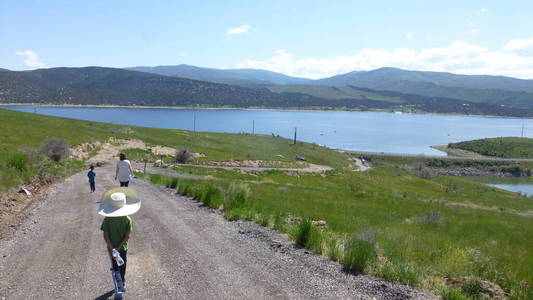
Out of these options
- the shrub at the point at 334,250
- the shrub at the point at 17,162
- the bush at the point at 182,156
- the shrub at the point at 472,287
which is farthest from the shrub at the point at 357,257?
the bush at the point at 182,156

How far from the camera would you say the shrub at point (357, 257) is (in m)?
8.86

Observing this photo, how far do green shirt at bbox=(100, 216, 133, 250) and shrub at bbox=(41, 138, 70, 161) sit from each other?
29862 millimetres

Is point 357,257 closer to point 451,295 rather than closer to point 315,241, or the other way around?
point 315,241

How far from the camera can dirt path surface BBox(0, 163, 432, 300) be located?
7438 mm

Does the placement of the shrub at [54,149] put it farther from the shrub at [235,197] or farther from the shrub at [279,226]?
the shrub at [279,226]

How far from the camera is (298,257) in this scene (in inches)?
378

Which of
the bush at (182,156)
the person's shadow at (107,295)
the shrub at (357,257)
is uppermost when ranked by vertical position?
the shrub at (357,257)

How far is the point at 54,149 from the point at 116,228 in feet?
104

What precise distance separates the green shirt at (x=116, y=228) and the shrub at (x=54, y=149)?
29862 millimetres

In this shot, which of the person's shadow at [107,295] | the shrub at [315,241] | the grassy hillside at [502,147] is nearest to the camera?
the person's shadow at [107,295]

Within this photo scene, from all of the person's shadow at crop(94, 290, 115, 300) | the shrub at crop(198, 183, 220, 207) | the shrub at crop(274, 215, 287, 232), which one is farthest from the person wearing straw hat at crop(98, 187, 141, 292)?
the shrub at crop(198, 183, 220, 207)

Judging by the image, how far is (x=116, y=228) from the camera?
7.05 metres

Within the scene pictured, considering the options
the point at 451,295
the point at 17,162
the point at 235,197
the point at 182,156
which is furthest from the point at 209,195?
the point at 182,156

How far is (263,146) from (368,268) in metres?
78.8
